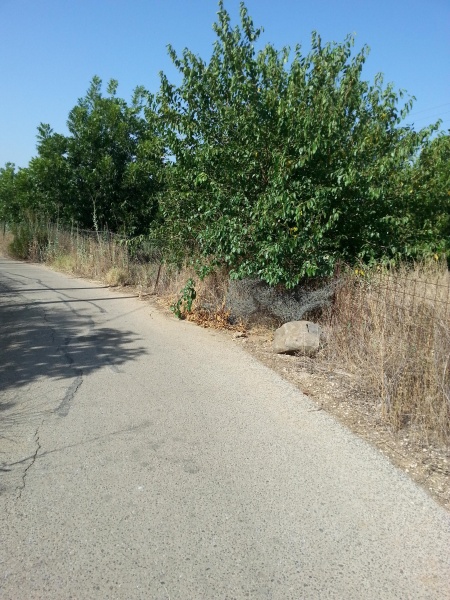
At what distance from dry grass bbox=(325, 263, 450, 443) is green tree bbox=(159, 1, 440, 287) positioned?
98 centimetres

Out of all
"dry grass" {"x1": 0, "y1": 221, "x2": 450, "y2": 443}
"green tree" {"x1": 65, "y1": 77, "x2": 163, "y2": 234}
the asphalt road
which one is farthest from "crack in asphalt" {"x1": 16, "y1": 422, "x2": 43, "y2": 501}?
"green tree" {"x1": 65, "y1": 77, "x2": 163, "y2": 234}

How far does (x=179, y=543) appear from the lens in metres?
2.93

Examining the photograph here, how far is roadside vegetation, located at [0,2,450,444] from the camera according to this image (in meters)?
5.78

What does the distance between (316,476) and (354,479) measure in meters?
0.27

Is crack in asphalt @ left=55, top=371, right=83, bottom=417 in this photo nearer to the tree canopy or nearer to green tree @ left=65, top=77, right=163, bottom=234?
the tree canopy

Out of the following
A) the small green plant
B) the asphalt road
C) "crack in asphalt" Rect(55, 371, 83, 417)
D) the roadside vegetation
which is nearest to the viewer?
the asphalt road

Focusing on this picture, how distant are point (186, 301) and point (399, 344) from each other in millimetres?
4527

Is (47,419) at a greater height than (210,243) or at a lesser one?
lesser

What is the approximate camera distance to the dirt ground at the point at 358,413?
3814 millimetres

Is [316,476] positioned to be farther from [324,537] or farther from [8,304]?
[8,304]

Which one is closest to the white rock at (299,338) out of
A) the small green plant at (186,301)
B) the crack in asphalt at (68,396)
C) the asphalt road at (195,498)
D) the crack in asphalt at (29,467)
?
the asphalt road at (195,498)

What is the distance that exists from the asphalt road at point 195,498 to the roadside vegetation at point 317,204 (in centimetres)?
122

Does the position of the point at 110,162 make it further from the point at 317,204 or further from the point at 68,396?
the point at 68,396

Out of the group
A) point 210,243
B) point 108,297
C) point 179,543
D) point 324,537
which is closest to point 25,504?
point 179,543
